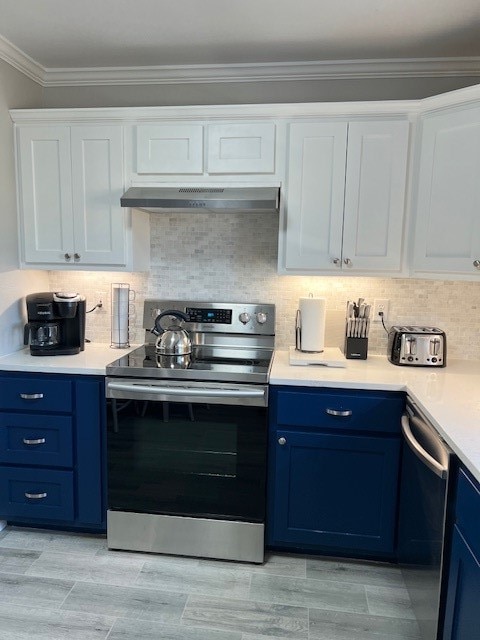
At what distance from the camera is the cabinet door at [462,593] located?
1.29m

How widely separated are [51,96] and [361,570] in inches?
118

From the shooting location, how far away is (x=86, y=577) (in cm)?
212

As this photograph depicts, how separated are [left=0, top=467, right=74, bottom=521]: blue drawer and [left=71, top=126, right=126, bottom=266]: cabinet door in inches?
43.6

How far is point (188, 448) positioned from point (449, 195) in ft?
5.49

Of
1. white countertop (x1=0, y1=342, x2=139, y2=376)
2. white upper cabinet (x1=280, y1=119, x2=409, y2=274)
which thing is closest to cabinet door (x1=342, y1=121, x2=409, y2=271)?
white upper cabinet (x1=280, y1=119, x2=409, y2=274)

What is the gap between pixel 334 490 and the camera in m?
2.18

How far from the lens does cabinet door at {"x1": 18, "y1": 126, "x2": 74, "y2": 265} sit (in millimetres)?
2463

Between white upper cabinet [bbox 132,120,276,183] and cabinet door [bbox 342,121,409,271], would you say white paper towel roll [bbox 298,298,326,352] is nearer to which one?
cabinet door [bbox 342,121,409,271]

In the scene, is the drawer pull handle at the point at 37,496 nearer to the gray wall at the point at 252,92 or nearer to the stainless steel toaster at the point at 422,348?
the stainless steel toaster at the point at 422,348

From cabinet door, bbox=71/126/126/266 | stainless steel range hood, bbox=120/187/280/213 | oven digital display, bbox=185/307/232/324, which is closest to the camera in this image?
stainless steel range hood, bbox=120/187/280/213

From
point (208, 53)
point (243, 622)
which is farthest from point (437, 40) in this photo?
point (243, 622)

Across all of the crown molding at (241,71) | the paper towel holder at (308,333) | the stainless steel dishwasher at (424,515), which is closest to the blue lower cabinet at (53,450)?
the paper towel holder at (308,333)

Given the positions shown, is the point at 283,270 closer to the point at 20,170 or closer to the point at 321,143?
the point at 321,143

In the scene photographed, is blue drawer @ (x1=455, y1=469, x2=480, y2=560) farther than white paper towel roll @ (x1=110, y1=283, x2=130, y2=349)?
No
